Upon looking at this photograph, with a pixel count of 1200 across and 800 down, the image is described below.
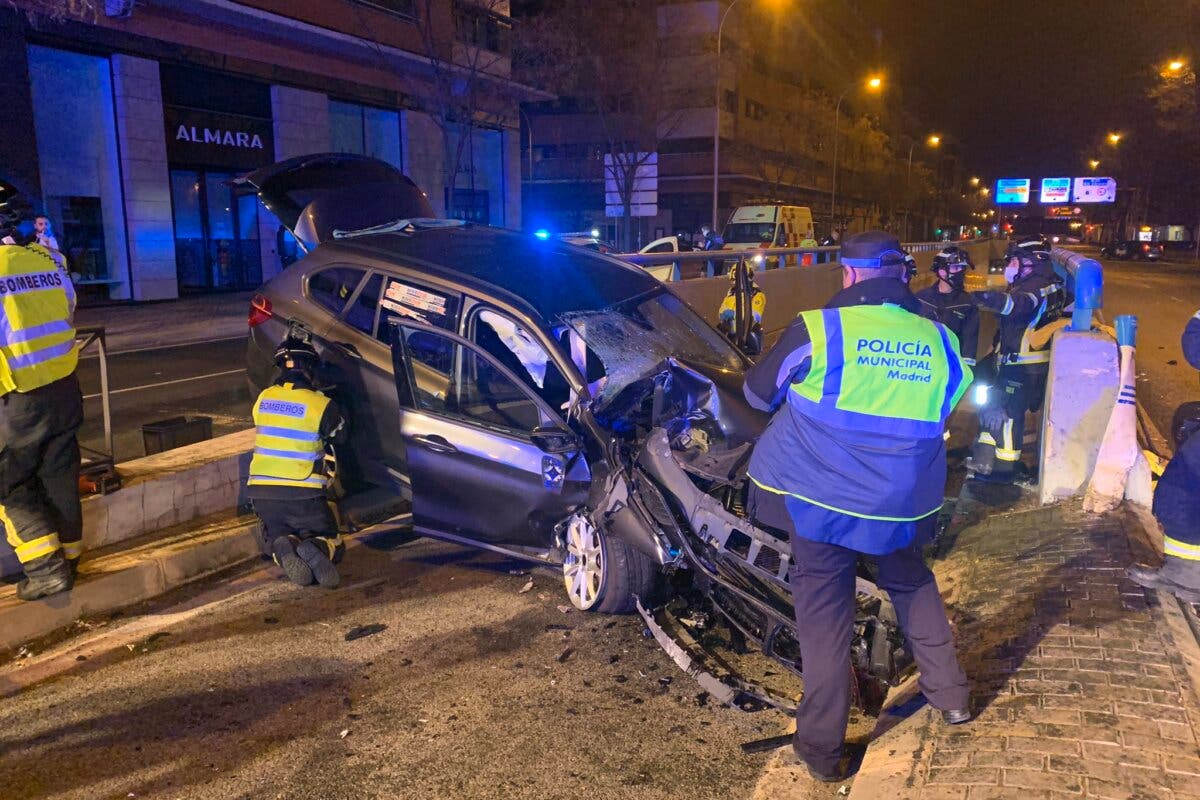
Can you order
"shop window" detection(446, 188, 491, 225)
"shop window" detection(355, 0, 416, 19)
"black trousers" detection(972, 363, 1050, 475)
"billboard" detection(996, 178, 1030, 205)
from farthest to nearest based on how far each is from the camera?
"billboard" detection(996, 178, 1030, 205), "shop window" detection(446, 188, 491, 225), "shop window" detection(355, 0, 416, 19), "black trousers" detection(972, 363, 1050, 475)

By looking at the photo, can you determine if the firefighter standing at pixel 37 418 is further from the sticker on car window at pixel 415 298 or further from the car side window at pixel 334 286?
the sticker on car window at pixel 415 298

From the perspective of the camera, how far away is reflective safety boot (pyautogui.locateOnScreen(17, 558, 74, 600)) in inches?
167

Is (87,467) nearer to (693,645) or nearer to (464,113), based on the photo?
(693,645)

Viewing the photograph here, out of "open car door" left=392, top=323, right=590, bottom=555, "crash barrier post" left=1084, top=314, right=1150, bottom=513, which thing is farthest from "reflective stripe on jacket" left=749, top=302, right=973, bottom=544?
"crash barrier post" left=1084, top=314, right=1150, bottom=513

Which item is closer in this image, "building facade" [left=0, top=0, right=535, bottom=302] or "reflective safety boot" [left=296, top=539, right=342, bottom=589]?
"reflective safety boot" [left=296, top=539, right=342, bottom=589]

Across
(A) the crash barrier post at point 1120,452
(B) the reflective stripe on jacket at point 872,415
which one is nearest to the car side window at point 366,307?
(B) the reflective stripe on jacket at point 872,415

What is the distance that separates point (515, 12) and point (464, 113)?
1724cm

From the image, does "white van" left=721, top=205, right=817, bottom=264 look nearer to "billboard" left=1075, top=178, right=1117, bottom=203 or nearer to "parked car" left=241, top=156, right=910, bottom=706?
"parked car" left=241, top=156, right=910, bottom=706

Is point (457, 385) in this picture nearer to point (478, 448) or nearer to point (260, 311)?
point (478, 448)

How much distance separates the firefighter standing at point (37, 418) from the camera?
417cm

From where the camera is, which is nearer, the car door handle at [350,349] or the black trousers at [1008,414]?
the car door handle at [350,349]

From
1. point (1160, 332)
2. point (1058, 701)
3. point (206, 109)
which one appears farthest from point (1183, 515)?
point (206, 109)

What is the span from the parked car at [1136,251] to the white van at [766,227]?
40.1 meters

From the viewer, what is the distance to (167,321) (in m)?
17.0
